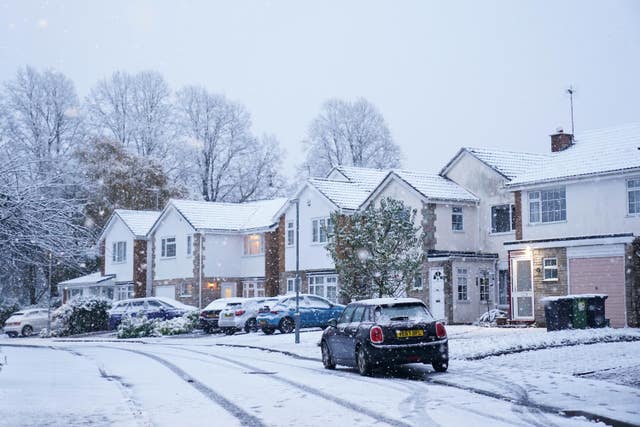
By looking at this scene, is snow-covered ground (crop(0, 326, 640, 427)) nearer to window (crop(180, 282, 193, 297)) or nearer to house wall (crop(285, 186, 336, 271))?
house wall (crop(285, 186, 336, 271))

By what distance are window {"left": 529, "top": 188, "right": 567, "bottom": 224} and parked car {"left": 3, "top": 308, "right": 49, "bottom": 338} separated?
2768 centimetres

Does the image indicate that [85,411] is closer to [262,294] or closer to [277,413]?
[277,413]

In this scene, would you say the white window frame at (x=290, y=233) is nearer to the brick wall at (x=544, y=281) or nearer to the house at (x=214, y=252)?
the house at (x=214, y=252)

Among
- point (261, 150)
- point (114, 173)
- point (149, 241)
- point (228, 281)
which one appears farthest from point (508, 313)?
point (261, 150)

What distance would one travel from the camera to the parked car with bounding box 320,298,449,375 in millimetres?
17438

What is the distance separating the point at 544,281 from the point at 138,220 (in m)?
33.3

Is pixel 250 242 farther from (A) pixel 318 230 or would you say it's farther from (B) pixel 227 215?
(A) pixel 318 230

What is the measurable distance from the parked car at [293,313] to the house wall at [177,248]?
19479 mm

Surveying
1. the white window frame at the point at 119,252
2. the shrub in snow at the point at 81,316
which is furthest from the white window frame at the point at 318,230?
the white window frame at the point at 119,252

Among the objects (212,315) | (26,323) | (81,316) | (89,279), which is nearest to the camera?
(212,315)

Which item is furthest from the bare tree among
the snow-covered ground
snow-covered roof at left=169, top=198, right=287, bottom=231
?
the snow-covered ground

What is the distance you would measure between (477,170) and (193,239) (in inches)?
795

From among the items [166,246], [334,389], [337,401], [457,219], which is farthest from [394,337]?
[166,246]

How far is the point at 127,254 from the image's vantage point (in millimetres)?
58688
